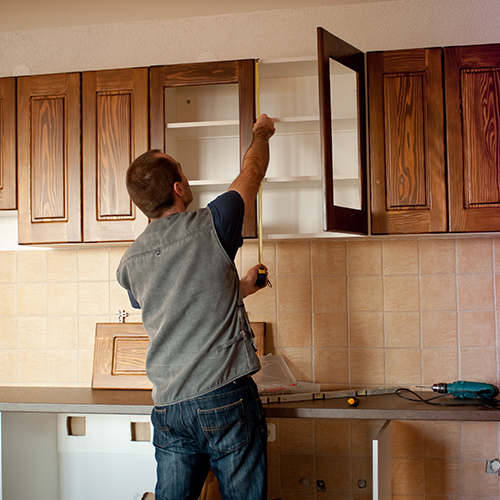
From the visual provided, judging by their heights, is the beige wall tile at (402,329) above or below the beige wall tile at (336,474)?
above

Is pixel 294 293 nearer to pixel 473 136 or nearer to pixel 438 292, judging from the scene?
pixel 438 292

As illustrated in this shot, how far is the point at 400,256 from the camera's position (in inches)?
92.6

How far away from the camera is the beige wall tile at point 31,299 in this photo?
2.57 m

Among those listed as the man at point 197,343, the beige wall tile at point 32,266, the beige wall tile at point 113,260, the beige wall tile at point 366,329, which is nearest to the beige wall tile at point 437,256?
the beige wall tile at point 366,329

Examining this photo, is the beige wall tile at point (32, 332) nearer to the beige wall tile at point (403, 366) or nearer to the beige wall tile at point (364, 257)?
the beige wall tile at point (364, 257)

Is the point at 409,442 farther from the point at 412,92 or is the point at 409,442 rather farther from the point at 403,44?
the point at 403,44

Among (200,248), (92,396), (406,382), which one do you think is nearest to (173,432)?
(200,248)

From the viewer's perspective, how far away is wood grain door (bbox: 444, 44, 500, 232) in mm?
2018

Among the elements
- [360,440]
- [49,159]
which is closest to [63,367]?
[49,159]

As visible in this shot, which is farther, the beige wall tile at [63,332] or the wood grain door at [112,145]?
the beige wall tile at [63,332]

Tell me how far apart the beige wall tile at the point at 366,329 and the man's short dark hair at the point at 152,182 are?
3.72 feet

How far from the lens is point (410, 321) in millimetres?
2336

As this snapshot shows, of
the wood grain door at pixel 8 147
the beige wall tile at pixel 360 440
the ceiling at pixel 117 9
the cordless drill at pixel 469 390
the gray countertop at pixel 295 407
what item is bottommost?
the beige wall tile at pixel 360 440

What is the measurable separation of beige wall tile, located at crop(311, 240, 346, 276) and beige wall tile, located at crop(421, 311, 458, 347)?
0.42 m
